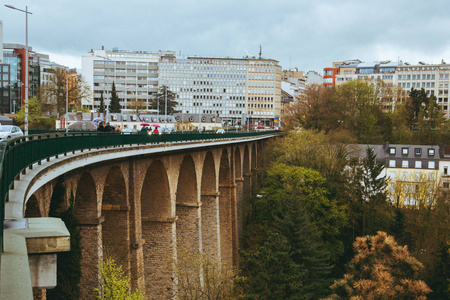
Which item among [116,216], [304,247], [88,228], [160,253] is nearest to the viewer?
[88,228]

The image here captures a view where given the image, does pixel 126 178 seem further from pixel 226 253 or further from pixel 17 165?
pixel 226 253

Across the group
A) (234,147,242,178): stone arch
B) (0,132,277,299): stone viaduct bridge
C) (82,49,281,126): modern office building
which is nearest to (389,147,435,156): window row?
(234,147,242,178): stone arch

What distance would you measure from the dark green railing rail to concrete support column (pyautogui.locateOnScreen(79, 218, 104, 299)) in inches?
115

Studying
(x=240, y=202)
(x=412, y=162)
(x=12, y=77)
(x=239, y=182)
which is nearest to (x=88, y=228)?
(x=239, y=182)

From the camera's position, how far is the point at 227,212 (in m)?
49.7

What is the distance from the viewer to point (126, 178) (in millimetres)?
23359

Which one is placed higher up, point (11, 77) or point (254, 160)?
point (11, 77)

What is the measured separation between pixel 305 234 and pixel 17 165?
32993 millimetres

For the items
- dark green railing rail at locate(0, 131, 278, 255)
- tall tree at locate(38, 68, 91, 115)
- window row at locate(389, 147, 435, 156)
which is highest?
tall tree at locate(38, 68, 91, 115)

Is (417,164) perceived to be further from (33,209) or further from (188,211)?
(33,209)

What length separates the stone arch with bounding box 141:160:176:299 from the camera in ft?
98.4

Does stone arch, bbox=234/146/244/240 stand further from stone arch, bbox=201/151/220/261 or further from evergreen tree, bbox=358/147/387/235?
stone arch, bbox=201/151/220/261

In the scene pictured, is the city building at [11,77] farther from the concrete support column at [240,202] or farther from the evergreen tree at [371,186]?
the evergreen tree at [371,186]

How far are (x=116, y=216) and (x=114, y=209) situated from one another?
342 mm
